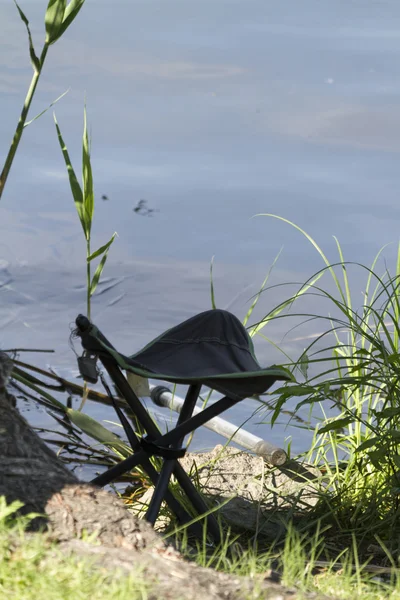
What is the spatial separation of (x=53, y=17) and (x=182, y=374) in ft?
4.70

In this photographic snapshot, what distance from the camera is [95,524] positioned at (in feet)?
6.02

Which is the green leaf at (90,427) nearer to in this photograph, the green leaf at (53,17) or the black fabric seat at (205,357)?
the black fabric seat at (205,357)

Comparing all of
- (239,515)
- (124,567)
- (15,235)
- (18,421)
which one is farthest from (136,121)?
(124,567)

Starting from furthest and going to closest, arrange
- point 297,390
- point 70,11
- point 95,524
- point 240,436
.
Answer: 1. point 240,436
2. point 70,11
3. point 297,390
4. point 95,524


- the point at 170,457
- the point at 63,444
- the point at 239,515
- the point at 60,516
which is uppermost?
the point at 60,516

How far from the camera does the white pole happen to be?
3.17 metres

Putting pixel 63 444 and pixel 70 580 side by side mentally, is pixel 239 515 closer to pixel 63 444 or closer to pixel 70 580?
pixel 63 444

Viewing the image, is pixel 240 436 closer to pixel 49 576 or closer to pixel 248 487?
pixel 248 487

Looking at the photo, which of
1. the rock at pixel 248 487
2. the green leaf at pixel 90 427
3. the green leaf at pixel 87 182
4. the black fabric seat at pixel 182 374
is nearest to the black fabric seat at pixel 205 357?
Answer: the black fabric seat at pixel 182 374

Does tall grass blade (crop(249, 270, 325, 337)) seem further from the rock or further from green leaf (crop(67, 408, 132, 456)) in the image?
green leaf (crop(67, 408, 132, 456))

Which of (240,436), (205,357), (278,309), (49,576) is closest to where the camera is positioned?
(49,576)

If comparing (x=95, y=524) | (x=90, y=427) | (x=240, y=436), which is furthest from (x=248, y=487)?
(x=95, y=524)

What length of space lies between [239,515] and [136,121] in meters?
3.69

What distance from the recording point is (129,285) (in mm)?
5055
